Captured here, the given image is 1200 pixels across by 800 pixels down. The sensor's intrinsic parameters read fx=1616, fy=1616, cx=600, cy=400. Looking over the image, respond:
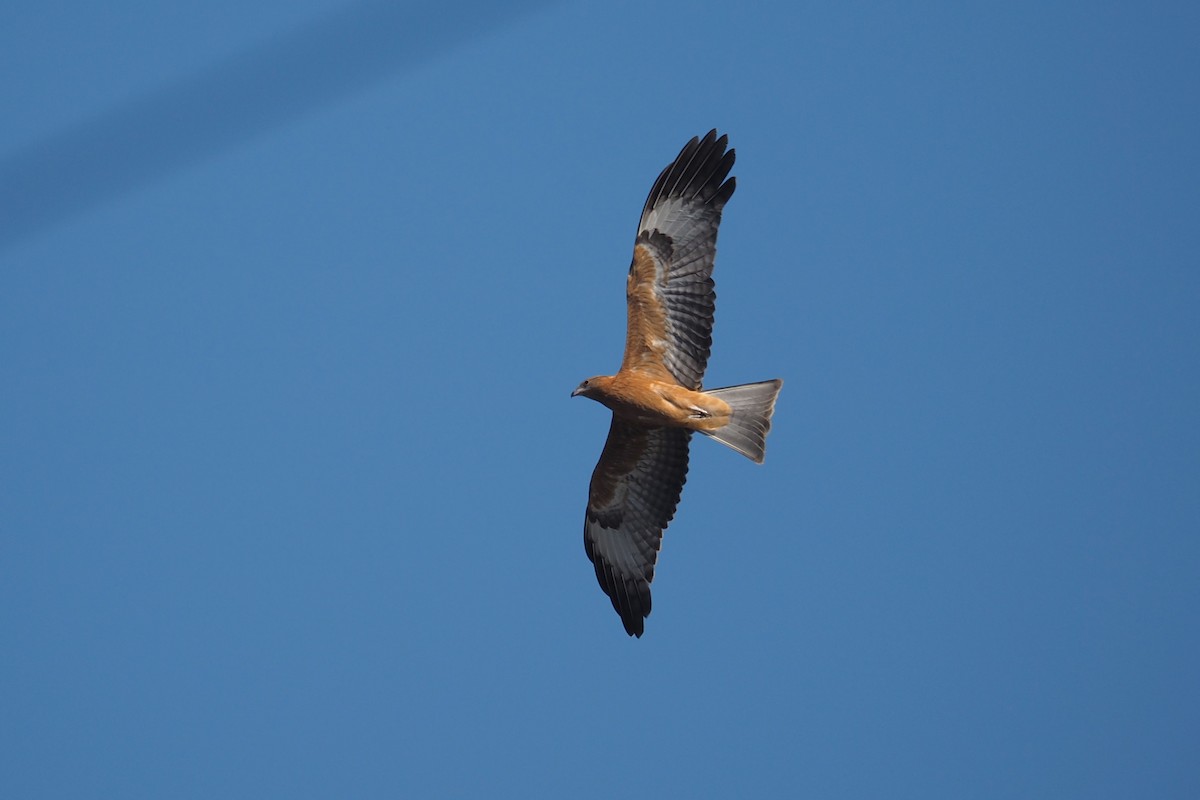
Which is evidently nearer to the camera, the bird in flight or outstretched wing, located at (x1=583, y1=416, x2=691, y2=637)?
the bird in flight

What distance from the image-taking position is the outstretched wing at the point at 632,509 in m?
14.8

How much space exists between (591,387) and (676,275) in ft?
4.08

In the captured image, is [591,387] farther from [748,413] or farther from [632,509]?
[632,509]

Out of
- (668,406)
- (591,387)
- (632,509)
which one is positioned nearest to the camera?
(668,406)

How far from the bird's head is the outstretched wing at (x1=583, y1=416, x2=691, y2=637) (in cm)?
63

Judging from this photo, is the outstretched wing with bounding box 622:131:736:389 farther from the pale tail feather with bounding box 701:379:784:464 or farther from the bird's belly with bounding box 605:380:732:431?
the pale tail feather with bounding box 701:379:784:464

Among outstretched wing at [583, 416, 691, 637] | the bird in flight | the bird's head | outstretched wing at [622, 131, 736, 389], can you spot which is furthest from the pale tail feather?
the bird's head

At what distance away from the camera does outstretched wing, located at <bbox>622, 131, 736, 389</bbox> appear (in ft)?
46.7

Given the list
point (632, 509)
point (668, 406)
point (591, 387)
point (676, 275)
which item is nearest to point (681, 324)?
point (676, 275)

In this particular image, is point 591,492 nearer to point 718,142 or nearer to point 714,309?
point 714,309

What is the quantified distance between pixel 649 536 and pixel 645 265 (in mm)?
2631

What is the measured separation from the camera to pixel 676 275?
1425 cm

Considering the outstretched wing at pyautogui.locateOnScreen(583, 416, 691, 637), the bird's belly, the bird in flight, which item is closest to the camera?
the bird's belly

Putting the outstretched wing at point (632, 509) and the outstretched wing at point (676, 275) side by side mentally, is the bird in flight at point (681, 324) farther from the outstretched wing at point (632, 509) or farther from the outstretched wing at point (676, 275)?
the outstretched wing at point (632, 509)
